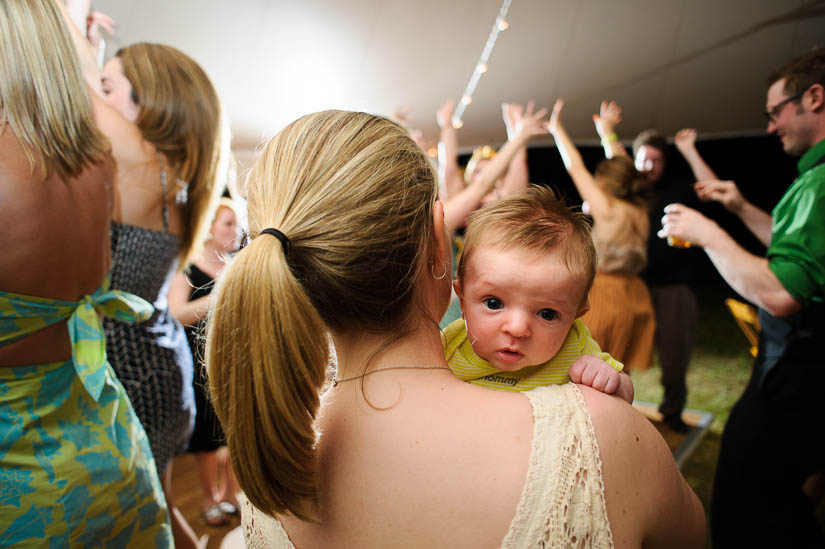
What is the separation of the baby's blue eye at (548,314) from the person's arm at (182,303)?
1.37 m

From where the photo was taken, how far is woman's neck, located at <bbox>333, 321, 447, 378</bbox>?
0.68m

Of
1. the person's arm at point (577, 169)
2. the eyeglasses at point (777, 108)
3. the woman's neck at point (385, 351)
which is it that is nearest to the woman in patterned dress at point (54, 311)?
the woman's neck at point (385, 351)

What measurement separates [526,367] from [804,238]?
0.85 m

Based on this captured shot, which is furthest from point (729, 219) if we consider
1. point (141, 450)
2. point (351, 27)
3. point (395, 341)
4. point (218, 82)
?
point (218, 82)

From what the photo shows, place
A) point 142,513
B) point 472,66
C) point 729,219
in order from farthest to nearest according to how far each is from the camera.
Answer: point 472,66 < point 729,219 < point 142,513

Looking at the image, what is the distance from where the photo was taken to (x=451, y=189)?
188cm

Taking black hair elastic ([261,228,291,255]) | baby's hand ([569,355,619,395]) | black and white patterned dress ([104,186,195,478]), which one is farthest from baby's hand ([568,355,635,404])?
black and white patterned dress ([104,186,195,478])

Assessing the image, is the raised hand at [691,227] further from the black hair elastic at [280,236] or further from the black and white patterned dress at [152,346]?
the black and white patterned dress at [152,346]

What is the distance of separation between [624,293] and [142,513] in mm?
1366

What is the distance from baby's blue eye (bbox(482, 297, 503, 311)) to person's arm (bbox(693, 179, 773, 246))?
0.89 m

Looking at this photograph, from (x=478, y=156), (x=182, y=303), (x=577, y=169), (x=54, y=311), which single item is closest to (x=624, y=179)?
(x=577, y=169)

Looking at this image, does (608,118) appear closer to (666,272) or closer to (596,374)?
(666,272)

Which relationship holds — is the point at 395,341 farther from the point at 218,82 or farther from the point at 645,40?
the point at 218,82

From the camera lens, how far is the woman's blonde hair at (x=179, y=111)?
4.90 ft
